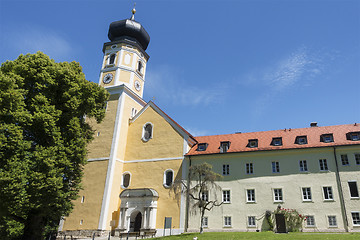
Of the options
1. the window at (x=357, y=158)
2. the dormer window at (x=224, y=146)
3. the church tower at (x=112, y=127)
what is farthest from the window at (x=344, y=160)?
the church tower at (x=112, y=127)

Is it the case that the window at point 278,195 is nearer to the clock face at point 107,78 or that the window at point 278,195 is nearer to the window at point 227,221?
the window at point 227,221

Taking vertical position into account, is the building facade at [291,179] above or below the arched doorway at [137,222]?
above

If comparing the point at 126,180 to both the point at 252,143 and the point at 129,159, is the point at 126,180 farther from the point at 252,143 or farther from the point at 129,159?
the point at 252,143

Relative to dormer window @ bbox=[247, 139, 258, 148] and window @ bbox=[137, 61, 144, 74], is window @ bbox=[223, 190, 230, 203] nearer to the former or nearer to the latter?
dormer window @ bbox=[247, 139, 258, 148]

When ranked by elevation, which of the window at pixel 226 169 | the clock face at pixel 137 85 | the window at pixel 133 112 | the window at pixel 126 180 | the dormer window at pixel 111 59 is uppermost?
the dormer window at pixel 111 59

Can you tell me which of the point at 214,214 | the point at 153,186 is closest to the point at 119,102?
the point at 153,186

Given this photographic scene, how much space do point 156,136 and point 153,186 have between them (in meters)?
5.45

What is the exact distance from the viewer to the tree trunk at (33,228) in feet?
60.0

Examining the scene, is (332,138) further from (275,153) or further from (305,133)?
(275,153)

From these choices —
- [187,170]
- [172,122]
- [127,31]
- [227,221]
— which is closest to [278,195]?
[227,221]

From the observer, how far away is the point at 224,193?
27234 millimetres

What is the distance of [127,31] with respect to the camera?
36.8 metres

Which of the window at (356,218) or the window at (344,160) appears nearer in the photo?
the window at (356,218)

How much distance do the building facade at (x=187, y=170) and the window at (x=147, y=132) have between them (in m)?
0.11
